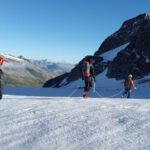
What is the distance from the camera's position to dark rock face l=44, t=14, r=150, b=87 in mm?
107438

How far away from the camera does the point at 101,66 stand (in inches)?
4921

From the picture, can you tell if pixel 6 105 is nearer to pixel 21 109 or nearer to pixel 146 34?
Result: pixel 21 109

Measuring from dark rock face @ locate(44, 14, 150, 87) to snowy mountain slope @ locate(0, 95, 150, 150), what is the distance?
8547 cm

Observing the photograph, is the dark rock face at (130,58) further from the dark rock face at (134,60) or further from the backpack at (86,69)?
the backpack at (86,69)

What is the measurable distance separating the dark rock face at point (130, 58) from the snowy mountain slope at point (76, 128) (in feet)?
280

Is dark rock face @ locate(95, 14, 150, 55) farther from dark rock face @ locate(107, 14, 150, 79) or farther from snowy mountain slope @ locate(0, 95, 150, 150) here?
snowy mountain slope @ locate(0, 95, 150, 150)

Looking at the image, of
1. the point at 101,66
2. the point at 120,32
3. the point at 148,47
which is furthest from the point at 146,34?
the point at 120,32

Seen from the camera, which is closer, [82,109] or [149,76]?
[82,109]

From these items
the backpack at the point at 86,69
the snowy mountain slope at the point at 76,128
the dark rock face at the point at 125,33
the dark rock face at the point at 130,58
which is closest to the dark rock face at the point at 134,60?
the dark rock face at the point at 130,58

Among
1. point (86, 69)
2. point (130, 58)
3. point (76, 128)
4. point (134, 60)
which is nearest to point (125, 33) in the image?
point (130, 58)

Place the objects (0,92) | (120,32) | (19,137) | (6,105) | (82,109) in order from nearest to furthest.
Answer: (19,137)
(82,109)
(6,105)
(0,92)
(120,32)

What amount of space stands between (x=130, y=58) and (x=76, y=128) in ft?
334

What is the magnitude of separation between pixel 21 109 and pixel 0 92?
603cm

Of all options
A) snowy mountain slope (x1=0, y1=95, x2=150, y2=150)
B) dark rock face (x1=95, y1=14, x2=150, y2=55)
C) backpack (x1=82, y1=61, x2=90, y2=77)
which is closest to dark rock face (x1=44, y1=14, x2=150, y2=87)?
dark rock face (x1=95, y1=14, x2=150, y2=55)
